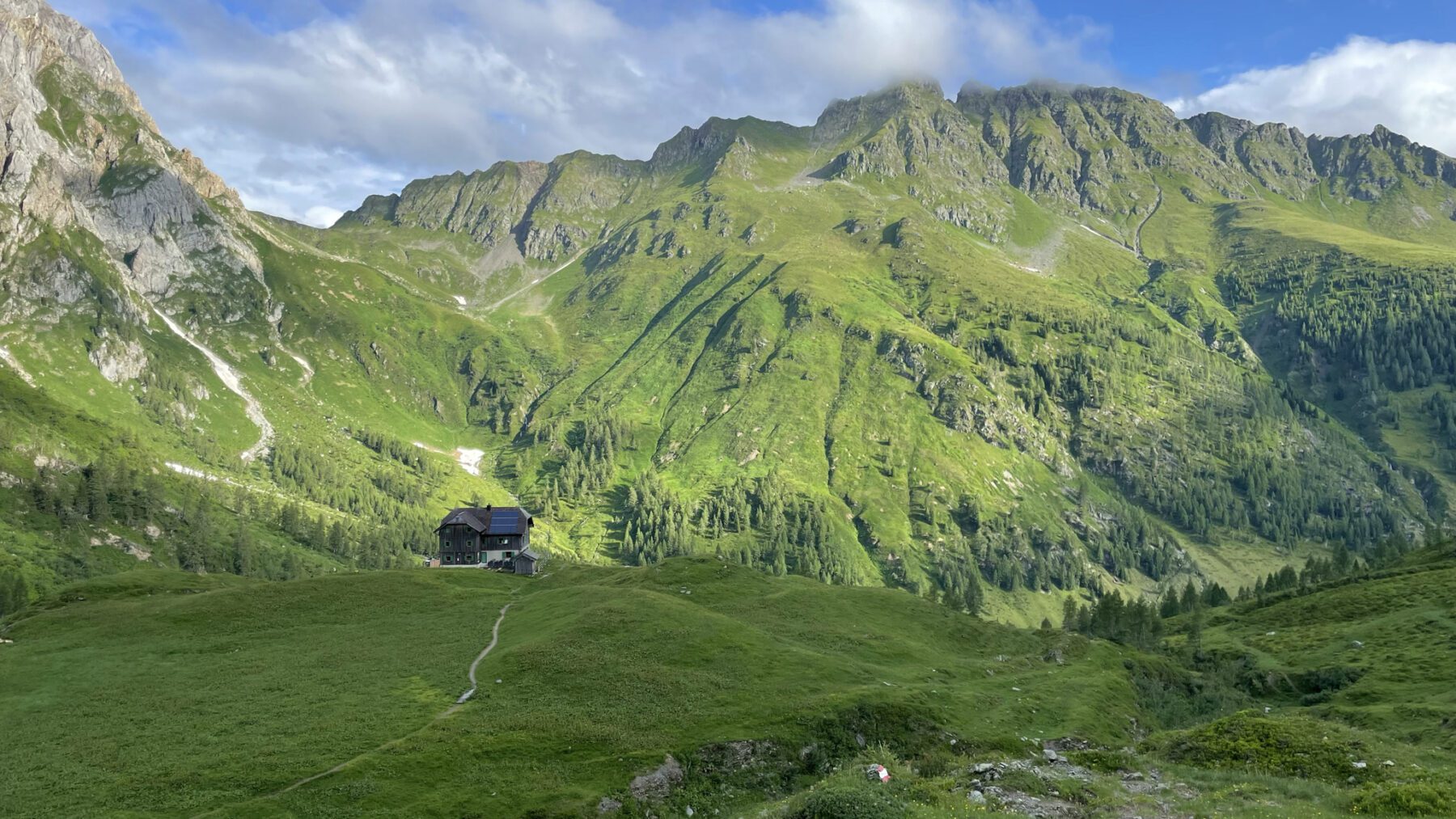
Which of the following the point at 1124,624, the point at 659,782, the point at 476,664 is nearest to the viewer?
the point at 659,782

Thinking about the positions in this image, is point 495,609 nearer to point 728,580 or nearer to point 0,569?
point 728,580

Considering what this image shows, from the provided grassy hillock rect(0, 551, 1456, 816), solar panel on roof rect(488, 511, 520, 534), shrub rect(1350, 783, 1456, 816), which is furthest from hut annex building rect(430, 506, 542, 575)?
shrub rect(1350, 783, 1456, 816)

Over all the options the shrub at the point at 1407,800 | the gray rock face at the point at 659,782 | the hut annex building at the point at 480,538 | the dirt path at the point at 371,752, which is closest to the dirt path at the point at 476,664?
the dirt path at the point at 371,752

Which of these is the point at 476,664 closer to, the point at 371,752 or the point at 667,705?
the point at 667,705

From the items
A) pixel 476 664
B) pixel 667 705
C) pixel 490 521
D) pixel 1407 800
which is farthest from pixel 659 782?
pixel 490 521

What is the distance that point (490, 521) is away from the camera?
167375mm

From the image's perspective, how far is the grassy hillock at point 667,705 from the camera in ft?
152

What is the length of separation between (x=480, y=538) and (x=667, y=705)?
110 metres

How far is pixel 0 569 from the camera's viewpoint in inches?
6186

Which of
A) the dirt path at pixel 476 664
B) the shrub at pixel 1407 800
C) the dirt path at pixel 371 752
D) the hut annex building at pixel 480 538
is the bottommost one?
the dirt path at pixel 371 752

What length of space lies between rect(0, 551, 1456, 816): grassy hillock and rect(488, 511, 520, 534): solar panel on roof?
1525 inches

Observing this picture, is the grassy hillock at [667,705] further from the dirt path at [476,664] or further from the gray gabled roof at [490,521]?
the gray gabled roof at [490,521]

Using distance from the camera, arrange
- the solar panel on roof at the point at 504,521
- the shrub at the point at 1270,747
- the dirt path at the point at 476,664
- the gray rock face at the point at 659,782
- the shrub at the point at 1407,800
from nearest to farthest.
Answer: the shrub at the point at 1407,800
the shrub at the point at 1270,747
the gray rock face at the point at 659,782
the dirt path at the point at 476,664
the solar panel on roof at the point at 504,521

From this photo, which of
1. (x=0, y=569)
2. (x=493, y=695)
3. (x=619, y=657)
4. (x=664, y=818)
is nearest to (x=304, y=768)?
(x=493, y=695)
